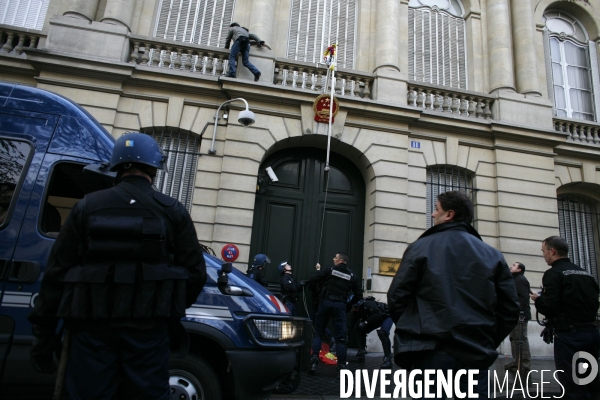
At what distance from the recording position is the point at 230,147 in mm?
9359

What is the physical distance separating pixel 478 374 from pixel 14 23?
12.8 m

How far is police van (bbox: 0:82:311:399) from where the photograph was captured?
312 cm

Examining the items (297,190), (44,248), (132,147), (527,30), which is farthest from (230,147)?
(527,30)

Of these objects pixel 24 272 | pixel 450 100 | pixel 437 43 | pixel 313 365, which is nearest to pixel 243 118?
pixel 313 365

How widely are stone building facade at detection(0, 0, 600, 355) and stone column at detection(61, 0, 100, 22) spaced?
0.05 metres

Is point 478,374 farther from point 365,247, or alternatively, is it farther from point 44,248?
point 365,247

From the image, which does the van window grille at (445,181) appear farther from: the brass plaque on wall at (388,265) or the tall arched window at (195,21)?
the tall arched window at (195,21)

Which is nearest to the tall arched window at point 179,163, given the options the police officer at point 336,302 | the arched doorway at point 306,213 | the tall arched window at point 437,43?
the arched doorway at point 306,213

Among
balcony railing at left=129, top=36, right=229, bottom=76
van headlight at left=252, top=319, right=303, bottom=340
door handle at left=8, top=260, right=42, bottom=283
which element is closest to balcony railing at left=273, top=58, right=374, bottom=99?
balcony railing at left=129, top=36, right=229, bottom=76

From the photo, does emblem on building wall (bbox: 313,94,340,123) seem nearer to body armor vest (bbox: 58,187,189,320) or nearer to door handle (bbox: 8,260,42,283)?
door handle (bbox: 8,260,42,283)

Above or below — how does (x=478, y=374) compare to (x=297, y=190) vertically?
below

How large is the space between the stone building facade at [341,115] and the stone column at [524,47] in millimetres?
41

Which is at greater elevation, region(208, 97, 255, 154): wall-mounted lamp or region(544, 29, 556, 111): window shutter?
region(544, 29, 556, 111): window shutter

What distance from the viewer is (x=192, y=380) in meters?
3.29
